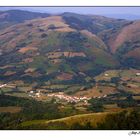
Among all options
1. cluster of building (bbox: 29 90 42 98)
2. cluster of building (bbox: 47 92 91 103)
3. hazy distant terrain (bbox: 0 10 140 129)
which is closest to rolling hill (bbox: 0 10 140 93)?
hazy distant terrain (bbox: 0 10 140 129)

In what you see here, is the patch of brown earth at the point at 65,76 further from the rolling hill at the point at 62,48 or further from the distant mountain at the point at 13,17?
the distant mountain at the point at 13,17

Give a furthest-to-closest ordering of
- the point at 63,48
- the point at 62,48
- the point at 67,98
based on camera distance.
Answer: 1. the point at 63,48
2. the point at 62,48
3. the point at 67,98

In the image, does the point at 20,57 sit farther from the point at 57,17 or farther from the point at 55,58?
the point at 57,17

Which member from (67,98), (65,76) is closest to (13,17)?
(65,76)

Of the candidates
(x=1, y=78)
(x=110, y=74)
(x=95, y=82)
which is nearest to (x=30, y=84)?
(x=1, y=78)

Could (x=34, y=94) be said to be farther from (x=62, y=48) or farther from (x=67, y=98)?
(x=62, y=48)

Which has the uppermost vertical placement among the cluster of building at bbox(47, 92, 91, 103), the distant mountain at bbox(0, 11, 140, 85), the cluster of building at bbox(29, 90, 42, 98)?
the cluster of building at bbox(47, 92, 91, 103)

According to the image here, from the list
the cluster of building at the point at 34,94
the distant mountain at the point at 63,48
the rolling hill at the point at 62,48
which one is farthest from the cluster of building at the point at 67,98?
the distant mountain at the point at 63,48

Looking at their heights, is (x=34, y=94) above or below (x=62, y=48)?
above

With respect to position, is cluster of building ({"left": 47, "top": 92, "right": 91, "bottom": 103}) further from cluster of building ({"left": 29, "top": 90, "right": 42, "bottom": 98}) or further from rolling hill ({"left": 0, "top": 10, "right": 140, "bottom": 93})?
rolling hill ({"left": 0, "top": 10, "right": 140, "bottom": 93})
